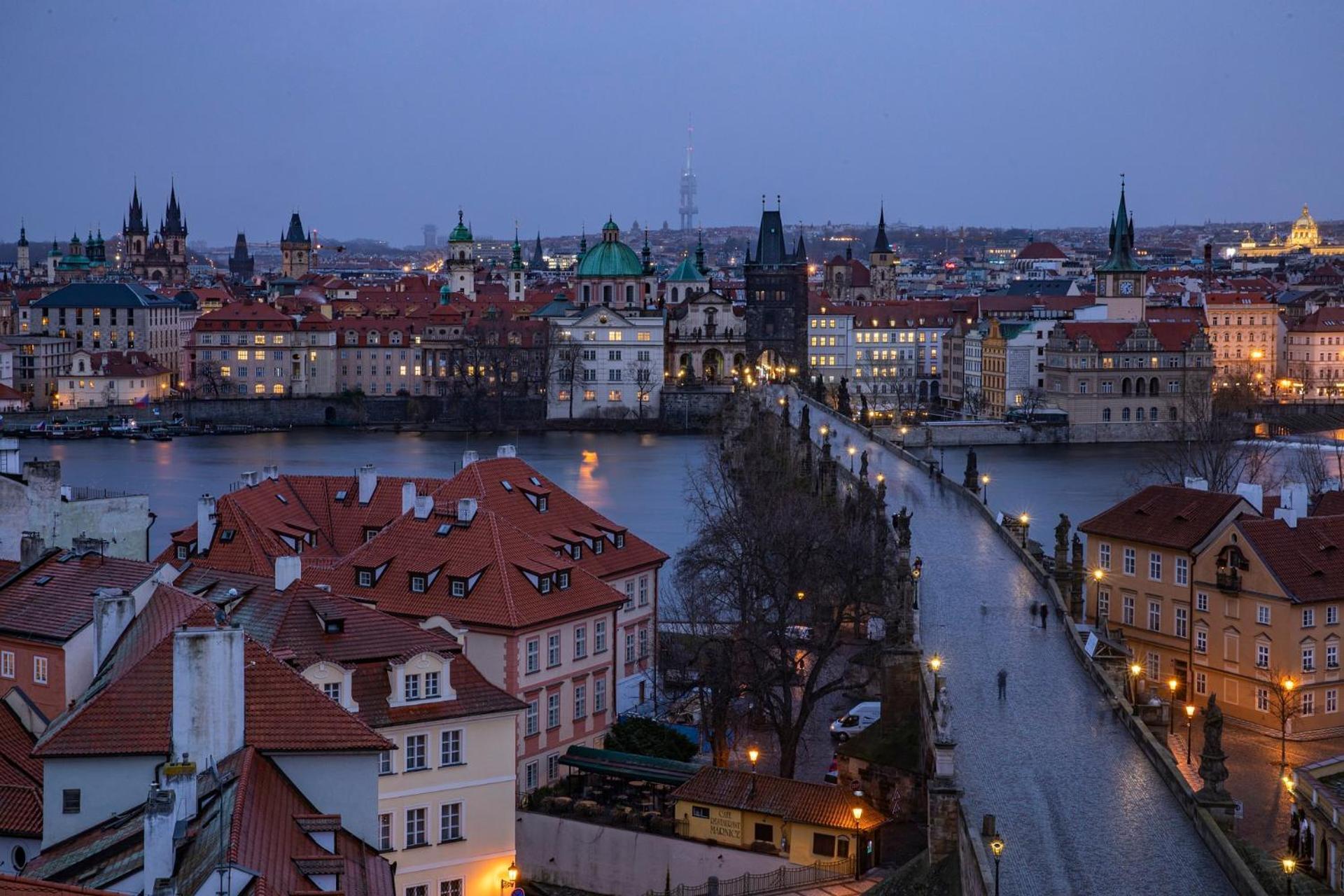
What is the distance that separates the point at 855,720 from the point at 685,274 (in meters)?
54.8

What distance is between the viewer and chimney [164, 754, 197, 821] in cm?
880

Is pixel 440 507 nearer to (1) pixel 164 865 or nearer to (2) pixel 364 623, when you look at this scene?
(2) pixel 364 623

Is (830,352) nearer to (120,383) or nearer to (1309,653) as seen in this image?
(120,383)

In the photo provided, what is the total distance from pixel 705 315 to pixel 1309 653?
49.9 meters

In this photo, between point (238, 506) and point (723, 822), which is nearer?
point (723, 822)

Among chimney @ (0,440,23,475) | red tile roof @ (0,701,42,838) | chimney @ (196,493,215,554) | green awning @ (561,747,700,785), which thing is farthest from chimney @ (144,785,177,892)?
chimney @ (0,440,23,475)

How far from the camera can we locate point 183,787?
891 cm

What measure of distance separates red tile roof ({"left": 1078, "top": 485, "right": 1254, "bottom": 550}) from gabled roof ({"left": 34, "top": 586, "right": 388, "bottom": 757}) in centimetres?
1174

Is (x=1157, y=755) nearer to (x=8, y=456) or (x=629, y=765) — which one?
(x=629, y=765)

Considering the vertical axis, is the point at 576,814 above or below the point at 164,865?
below

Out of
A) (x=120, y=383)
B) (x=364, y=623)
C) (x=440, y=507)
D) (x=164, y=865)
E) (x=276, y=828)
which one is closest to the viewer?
(x=164, y=865)

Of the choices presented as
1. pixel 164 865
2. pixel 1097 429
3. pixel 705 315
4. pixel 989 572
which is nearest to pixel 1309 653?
pixel 989 572

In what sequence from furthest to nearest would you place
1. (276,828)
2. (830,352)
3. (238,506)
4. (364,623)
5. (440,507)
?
(830,352)
(238,506)
(440,507)
(364,623)
(276,828)

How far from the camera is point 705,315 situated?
2665 inches
